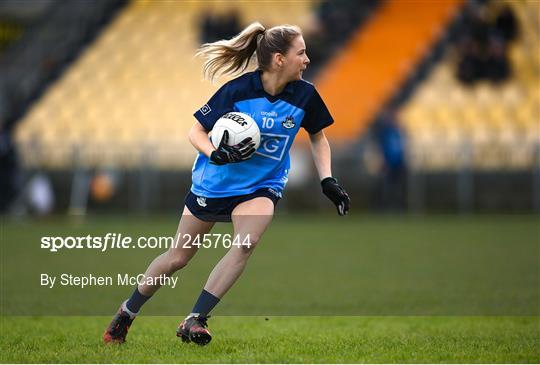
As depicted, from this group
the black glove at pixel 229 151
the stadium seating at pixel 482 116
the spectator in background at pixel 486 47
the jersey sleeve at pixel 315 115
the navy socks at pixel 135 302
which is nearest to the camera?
the black glove at pixel 229 151

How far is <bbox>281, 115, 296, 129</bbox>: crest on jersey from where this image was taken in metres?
6.05

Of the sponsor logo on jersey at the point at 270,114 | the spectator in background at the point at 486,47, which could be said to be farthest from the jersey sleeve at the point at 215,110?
the spectator in background at the point at 486,47

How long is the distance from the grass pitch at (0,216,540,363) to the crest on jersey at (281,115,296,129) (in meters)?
1.28

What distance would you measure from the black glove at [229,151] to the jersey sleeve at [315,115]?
0.55m

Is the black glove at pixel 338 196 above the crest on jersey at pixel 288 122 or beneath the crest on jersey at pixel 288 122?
beneath

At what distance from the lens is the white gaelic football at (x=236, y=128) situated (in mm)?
5793

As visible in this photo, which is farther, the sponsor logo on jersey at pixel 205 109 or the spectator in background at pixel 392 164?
the spectator in background at pixel 392 164

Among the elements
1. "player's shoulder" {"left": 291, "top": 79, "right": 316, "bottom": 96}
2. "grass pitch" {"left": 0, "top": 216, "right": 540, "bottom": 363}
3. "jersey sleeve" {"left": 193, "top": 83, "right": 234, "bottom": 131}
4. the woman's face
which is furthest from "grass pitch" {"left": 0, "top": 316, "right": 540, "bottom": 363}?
the woman's face

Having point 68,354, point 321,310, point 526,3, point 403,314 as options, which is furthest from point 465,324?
point 526,3

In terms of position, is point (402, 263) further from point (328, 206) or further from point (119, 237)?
point (328, 206)

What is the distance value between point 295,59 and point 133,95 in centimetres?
1981

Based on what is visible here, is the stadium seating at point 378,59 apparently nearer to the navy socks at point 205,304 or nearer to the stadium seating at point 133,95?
the stadium seating at point 133,95

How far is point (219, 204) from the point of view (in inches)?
240

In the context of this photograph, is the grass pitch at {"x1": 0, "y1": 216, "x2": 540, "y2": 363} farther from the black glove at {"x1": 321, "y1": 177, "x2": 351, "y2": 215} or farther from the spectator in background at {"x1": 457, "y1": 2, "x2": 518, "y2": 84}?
the spectator in background at {"x1": 457, "y1": 2, "x2": 518, "y2": 84}
